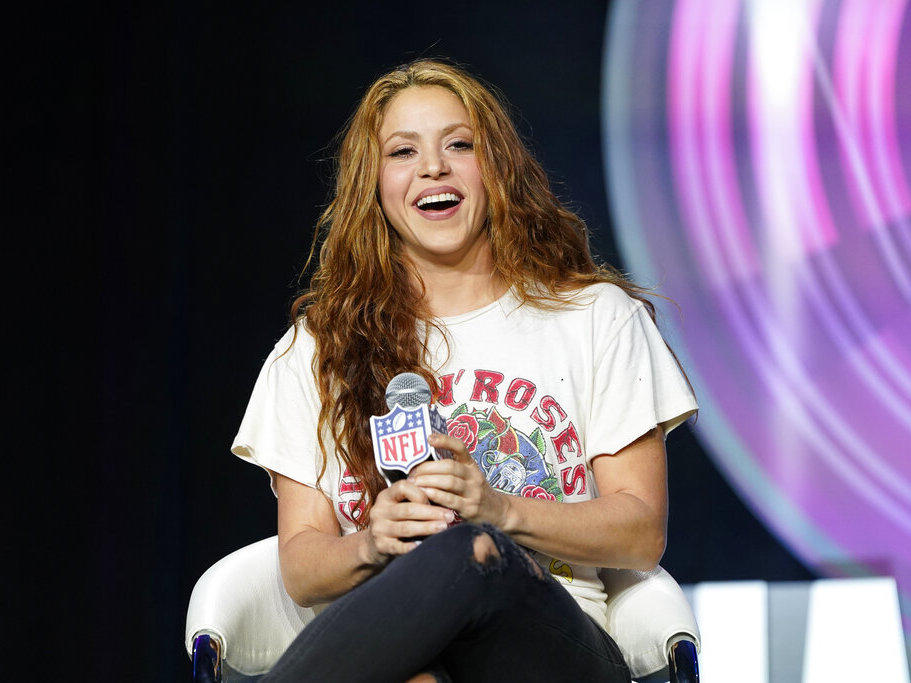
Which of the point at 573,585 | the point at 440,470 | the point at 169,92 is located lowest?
the point at 573,585

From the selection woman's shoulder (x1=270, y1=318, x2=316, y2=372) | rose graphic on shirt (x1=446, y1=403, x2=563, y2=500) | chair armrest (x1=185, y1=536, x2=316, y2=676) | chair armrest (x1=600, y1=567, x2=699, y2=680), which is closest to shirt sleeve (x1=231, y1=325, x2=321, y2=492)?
woman's shoulder (x1=270, y1=318, x2=316, y2=372)

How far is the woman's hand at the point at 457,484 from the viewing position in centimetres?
123

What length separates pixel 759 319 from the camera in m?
3.08

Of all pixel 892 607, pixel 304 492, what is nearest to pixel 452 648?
pixel 304 492

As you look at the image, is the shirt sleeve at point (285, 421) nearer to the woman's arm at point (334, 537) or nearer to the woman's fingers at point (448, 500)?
the woman's arm at point (334, 537)

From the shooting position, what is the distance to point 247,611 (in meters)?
1.54

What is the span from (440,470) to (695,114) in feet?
7.20

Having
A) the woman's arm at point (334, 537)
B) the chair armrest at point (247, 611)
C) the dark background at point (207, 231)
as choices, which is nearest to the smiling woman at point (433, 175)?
the woman's arm at point (334, 537)

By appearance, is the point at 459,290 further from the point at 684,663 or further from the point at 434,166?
the point at 684,663

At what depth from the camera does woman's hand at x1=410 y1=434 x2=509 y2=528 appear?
4.03 ft

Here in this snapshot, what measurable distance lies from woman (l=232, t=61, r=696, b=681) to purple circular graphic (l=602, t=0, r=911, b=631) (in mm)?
1400

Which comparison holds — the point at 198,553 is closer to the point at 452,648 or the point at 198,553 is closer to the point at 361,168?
the point at 361,168

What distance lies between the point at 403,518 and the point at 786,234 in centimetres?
212

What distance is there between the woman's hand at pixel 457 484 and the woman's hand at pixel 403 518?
0.01 meters
